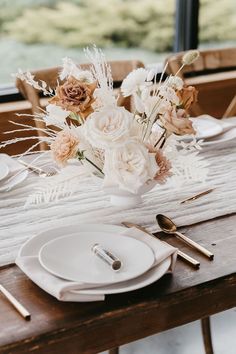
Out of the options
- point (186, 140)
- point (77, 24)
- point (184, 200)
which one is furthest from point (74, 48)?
point (184, 200)

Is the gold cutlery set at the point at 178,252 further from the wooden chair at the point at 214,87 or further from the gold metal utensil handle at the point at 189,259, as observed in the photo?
the wooden chair at the point at 214,87

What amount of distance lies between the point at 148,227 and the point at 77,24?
66.9 inches

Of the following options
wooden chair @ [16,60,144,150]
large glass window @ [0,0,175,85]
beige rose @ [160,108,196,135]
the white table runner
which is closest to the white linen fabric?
the white table runner

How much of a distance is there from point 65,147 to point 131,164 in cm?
15

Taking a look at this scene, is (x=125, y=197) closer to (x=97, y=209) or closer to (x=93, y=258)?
(x=97, y=209)

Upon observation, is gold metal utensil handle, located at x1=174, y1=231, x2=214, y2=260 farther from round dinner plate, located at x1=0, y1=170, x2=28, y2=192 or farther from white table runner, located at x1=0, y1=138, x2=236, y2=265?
round dinner plate, located at x1=0, y1=170, x2=28, y2=192

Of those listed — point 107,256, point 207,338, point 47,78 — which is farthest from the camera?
point 47,78

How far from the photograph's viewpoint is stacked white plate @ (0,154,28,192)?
1.62 meters

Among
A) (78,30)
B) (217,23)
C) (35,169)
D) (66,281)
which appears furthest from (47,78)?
(217,23)

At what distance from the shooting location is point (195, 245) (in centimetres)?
128

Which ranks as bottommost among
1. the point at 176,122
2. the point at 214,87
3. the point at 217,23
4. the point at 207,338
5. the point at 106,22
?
the point at 207,338

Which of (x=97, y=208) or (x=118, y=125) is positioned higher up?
(x=118, y=125)

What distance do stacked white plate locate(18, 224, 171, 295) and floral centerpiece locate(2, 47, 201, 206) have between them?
4.9 inches

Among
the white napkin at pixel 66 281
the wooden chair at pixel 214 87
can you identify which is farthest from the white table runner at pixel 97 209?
the wooden chair at pixel 214 87
